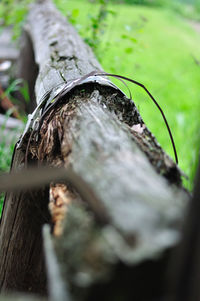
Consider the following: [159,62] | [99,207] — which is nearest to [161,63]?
[159,62]

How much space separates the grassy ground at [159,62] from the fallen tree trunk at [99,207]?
64.7 inches

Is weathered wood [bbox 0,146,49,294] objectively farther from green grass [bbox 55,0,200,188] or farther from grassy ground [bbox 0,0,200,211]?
green grass [bbox 55,0,200,188]

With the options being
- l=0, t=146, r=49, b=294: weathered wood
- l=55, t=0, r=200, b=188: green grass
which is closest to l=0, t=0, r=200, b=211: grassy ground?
l=55, t=0, r=200, b=188: green grass

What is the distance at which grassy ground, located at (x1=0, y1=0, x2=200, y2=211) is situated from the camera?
3.81 metres

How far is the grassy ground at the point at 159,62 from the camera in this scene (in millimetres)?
3809

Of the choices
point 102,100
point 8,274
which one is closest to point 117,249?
point 102,100

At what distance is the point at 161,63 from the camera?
21.5 feet

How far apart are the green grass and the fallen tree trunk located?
1930mm

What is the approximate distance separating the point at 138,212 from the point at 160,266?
0.10 meters

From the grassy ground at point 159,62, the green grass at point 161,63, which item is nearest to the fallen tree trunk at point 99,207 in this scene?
the grassy ground at point 159,62

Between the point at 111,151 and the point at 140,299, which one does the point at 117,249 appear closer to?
the point at 140,299

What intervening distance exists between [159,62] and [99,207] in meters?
6.16

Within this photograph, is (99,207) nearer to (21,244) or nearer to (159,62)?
(21,244)

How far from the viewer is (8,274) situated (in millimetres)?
1509
